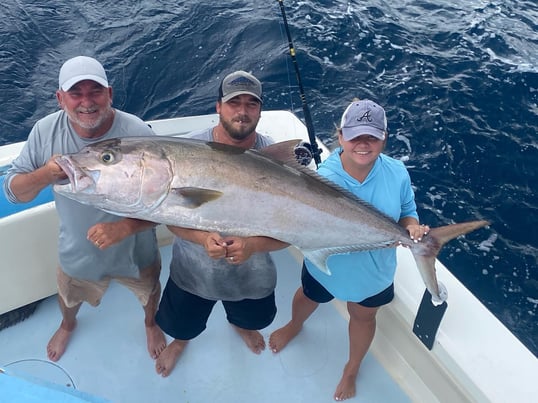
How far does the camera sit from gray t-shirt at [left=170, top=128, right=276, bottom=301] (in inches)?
91.2

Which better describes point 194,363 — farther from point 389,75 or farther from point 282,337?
point 389,75

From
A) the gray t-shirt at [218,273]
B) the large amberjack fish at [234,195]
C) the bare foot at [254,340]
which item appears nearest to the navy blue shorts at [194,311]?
the gray t-shirt at [218,273]

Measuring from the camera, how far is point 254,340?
9.73ft

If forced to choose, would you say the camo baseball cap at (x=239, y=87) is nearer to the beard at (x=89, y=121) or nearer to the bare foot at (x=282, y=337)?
the beard at (x=89, y=121)

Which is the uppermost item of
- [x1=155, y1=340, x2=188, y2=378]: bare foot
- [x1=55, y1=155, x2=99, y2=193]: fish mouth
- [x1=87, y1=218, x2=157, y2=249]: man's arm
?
[x1=55, y1=155, x2=99, y2=193]: fish mouth

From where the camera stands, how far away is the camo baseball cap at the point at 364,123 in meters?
2.05

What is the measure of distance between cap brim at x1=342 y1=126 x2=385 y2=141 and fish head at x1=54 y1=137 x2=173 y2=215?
789 millimetres

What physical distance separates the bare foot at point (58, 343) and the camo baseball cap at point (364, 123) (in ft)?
6.98

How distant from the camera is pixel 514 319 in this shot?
3.66 meters

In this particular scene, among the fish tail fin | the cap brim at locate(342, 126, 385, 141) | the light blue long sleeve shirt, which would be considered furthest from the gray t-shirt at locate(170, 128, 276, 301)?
the fish tail fin

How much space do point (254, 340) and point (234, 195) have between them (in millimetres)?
1381

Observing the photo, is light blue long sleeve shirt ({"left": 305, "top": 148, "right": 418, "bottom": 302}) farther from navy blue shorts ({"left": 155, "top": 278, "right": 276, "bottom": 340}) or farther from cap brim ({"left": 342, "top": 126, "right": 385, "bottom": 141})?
navy blue shorts ({"left": 155, "top": 278, "right": 276, "bottom": 340})

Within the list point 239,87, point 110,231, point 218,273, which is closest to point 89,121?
point 110,231

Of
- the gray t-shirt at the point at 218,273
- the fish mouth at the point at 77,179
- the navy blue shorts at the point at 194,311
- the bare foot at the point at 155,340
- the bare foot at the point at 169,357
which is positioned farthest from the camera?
the bare foot at the point at 155,340
